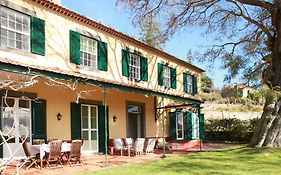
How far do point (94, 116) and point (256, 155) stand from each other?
23.8 feet

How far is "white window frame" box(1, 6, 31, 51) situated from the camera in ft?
40.1

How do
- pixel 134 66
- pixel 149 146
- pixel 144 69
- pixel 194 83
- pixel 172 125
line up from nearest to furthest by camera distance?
pixel 149 146 < pixel 134 66 < pixel 144 69 < pixel 172 125 < pixel 194 83

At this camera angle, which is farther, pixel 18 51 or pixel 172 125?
pixel 172 125

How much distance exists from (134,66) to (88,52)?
4.30m

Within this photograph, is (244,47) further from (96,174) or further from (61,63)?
(96,174)

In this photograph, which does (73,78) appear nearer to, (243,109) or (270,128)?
(270,128)

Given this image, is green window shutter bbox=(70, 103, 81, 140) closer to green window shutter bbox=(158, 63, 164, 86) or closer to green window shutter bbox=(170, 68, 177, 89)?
green window shutter bbox=(158, 63, 164, 86)

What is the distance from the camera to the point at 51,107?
46.0 ft

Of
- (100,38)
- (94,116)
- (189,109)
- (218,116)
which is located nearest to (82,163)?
(94,116)

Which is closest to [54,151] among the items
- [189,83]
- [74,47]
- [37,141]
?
[37,141]

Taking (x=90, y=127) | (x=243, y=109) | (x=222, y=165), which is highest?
(x=243, y=109)

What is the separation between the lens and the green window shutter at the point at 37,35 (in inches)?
514

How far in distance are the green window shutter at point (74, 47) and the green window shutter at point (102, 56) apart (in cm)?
151

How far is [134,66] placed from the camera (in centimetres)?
1978
